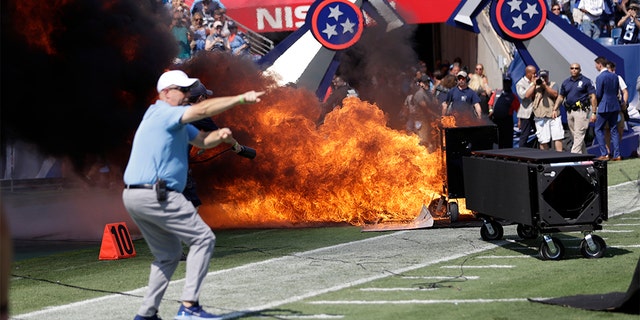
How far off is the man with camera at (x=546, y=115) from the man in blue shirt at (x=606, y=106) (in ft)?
3.30

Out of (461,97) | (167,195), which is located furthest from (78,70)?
(461,97)

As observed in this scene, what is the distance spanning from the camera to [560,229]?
11.0 meters

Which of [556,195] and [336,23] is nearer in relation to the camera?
[556,195]

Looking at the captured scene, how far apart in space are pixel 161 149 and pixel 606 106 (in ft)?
50.5

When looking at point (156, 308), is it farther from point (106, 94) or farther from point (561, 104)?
point (561, 104)

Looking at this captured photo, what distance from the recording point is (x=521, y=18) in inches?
842

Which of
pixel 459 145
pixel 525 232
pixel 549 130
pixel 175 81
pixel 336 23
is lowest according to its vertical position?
pixel 525 232

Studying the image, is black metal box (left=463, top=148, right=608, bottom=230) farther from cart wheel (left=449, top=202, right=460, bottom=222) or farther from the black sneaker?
the black sneaker

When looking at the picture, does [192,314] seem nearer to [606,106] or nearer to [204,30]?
[204,30]

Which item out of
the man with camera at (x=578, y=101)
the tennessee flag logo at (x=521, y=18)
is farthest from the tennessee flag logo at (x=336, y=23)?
the man with camera at (x=578, y=101)

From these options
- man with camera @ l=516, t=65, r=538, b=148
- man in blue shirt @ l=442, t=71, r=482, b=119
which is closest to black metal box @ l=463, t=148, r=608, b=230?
man in blue shirt @ l=442, t=71, r=482, b=119

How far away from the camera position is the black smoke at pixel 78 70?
1452cm

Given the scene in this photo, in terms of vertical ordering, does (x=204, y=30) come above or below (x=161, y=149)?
above

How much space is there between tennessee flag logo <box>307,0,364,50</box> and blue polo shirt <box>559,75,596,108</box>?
14.5 ft
